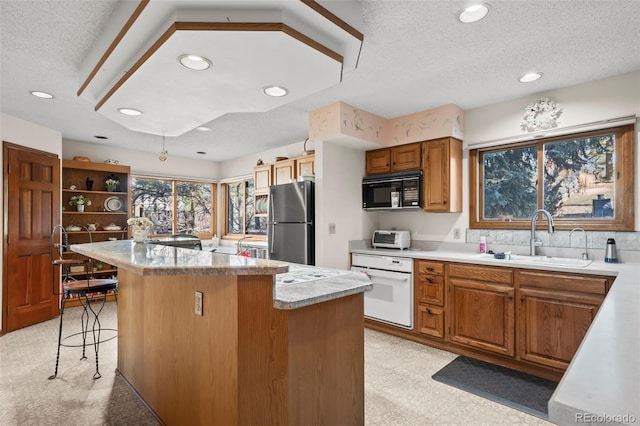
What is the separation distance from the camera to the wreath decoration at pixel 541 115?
3.08 metres

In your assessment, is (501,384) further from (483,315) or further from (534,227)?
(534,227)

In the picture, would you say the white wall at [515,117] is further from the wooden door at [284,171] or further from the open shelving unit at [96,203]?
the open shelving unit at [96,203]

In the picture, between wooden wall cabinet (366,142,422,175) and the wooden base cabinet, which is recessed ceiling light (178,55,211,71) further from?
the wooden base cabinet

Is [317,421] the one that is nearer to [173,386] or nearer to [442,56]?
[173,386]

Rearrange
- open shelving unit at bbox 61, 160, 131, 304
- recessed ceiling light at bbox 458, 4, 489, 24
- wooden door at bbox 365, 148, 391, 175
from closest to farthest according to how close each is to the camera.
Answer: recessed ceiling light at bbox 458, 4, 489, 24 → wooden door at bbox 365, 148, 391, 175 → open shelving unit at bbox 61, 160, 131, 304

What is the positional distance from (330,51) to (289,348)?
5.14 ft

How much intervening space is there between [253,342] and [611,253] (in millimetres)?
2960

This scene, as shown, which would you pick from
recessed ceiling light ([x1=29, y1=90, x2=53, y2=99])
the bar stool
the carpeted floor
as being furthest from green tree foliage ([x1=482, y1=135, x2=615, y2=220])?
recessed ceiling light ([x1=29, y1=90, x2=53, y2=99])

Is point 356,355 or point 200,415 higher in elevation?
point 356,355

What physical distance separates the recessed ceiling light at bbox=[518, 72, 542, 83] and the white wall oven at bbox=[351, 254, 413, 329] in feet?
6.30

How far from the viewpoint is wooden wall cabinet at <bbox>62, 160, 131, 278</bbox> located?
5.04 metres

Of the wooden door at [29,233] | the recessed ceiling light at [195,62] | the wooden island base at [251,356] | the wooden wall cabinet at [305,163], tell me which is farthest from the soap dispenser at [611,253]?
the wooden door at [29,233]

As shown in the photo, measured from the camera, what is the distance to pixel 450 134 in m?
3.48

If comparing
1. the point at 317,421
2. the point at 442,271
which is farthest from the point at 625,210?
the point at 317,421
